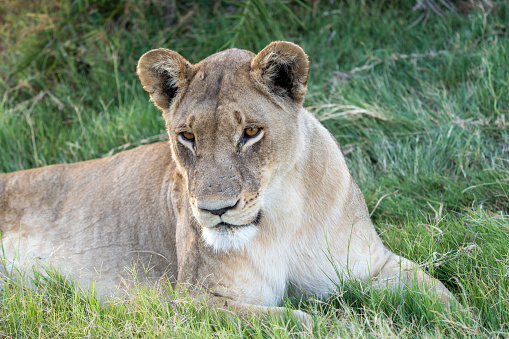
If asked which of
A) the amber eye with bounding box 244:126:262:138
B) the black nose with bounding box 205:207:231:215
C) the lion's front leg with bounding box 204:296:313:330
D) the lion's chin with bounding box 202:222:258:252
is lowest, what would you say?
the lion's front leg with bounding box 204:296:313:330

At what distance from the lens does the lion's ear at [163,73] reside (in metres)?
2.91

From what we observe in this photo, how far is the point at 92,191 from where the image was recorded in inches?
156

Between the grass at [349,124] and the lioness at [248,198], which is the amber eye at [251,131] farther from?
the grass at [349,124]

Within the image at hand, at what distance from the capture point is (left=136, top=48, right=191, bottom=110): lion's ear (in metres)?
2.91

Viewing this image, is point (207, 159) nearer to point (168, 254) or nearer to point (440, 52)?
point (168, 254)

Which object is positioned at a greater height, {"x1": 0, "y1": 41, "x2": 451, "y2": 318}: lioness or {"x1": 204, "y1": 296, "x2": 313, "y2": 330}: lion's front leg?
{"x1": 0, "y1": 41, "x2": 451, "y2": 318}: lioness

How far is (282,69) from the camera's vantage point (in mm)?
2824

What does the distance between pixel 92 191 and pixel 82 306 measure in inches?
46.1

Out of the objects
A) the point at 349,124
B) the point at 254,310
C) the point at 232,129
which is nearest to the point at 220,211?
the point at 232,129

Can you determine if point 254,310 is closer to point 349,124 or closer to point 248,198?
point 248,198

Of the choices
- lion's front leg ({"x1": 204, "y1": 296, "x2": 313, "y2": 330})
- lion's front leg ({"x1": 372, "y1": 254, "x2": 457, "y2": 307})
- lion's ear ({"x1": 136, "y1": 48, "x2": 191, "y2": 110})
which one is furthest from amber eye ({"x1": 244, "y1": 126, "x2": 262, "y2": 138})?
lion's front leg ({"x1": 372, "y1": 254, "x2": 457, "y2": 307})

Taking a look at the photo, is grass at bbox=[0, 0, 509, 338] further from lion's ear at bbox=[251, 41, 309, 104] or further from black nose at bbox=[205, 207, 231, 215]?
lion's ear at bbox=[251, 41, 309, 104]

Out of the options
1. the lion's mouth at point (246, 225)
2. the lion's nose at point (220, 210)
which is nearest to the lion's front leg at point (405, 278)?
the lion's mouth at point (246, 225)

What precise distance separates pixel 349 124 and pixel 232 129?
2.38 metres
